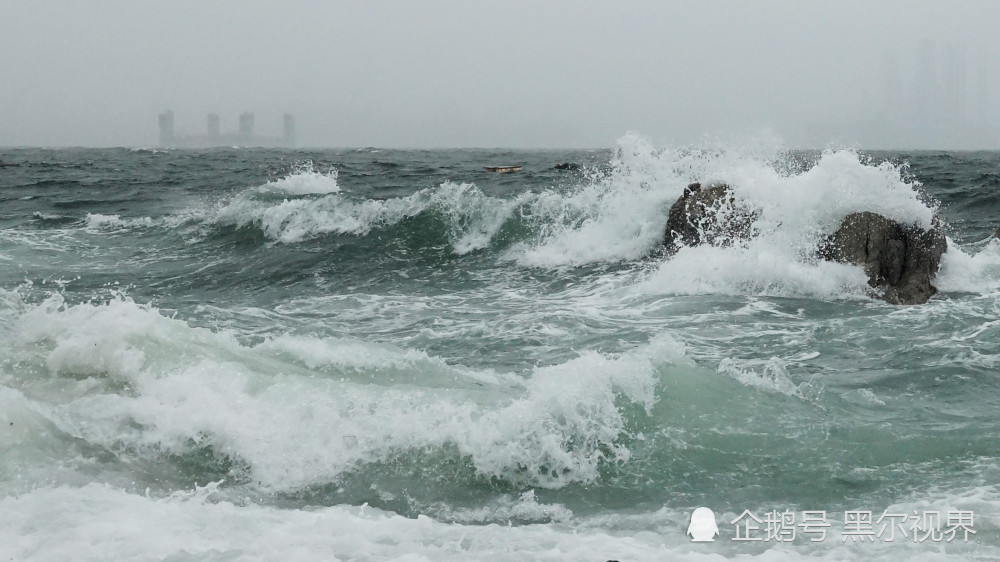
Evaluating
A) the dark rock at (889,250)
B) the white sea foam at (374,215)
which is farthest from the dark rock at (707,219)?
the white sea foam at (374,215)

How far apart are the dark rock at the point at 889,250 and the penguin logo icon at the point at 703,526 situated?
6.09 m

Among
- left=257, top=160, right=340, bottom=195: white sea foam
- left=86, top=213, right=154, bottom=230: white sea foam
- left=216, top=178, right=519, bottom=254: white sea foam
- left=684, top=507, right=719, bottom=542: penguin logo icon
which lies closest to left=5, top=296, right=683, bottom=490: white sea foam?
left=684, top=507, right=719, bottom=542: penguin logo icon

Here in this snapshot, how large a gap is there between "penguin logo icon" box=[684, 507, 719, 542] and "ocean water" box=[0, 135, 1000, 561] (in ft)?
0.18

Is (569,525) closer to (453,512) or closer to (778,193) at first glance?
(453,512)

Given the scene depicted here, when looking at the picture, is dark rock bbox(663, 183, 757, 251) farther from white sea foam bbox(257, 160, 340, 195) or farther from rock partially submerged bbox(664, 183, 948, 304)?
white sea foam bbox(257, 160, 340, 195)

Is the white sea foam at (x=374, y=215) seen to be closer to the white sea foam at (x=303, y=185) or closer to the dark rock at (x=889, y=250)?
the white sea foam at (x=303, y=185)

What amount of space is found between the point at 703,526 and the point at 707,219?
8.13 meters

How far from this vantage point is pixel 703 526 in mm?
4027

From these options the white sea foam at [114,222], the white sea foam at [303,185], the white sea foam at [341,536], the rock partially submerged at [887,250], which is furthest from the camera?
the white sea foam at [303,185]

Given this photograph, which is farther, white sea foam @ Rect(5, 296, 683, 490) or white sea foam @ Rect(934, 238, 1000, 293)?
white sea foam @ Rect(934, 238, 1000, 293)

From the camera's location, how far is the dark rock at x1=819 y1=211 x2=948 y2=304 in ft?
31.0

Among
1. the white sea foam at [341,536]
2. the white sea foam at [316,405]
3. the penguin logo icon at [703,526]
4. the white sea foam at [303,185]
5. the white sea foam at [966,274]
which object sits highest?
the white sea foam at [303,185]

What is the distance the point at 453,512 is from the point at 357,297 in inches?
253

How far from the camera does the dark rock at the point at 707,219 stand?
1116cm
